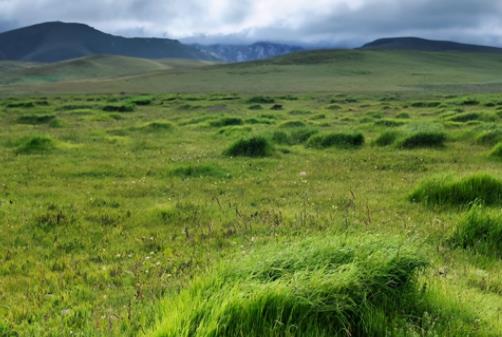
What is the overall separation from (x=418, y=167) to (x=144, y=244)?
10.2m

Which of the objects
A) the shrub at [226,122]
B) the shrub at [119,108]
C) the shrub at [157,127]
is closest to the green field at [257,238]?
the shrub at [157,127]

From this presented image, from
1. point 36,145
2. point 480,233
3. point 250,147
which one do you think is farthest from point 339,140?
point 480,233

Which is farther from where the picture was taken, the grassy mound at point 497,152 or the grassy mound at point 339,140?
the grassy mound at point 339,140

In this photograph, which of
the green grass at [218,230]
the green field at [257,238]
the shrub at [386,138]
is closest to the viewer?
the green field at [257,238]

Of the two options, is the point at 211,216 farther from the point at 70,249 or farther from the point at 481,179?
the point at 481,179

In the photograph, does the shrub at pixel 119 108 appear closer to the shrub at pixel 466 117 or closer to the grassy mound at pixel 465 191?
the shrub at pixel 466 117

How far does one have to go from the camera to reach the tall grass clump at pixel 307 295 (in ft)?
13.6

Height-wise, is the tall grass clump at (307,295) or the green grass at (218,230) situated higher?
the tall grass clump at (307,295)

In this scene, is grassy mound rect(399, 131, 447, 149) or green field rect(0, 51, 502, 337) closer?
green field rect(0, 51, 502, 337)

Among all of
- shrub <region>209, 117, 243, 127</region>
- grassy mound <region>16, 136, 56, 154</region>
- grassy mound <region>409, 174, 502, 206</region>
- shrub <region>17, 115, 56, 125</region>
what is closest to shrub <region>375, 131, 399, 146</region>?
grassy mound <region>409, 174, 502, 206</region>

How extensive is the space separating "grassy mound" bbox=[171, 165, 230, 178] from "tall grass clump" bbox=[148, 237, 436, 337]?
9412mm

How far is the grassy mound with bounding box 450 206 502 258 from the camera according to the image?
24.7 feet

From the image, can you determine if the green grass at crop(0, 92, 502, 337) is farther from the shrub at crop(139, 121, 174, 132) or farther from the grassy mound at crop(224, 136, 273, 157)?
the shrub at crop(139, 121, 174, 132)

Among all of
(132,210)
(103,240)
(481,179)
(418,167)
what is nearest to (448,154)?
(418,167)
